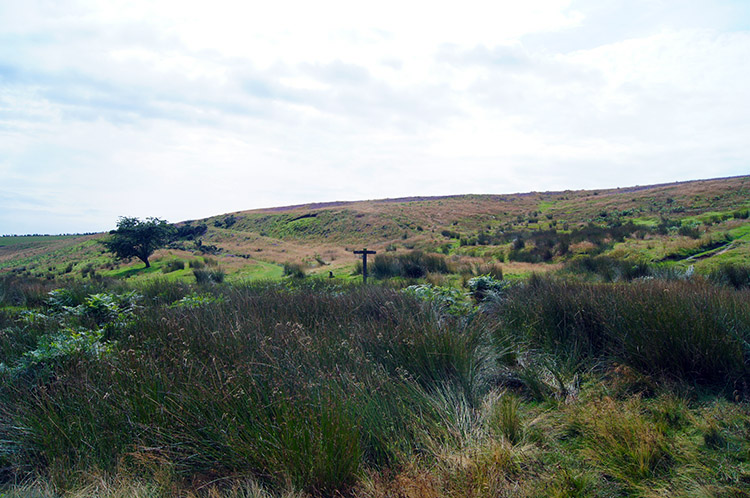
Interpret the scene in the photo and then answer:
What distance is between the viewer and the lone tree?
3100cm

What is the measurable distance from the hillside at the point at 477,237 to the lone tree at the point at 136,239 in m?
1.14

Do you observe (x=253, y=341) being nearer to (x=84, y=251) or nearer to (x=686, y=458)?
(x=686, y=458)

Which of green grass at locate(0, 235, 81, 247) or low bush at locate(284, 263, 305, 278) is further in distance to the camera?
green grass at locate(0, 235, 81, 247)

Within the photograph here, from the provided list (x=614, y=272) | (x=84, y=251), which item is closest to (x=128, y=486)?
(x=614, y=272)

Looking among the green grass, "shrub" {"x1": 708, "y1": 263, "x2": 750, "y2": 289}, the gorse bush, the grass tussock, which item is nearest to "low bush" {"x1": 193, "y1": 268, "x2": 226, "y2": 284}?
the gorse bush

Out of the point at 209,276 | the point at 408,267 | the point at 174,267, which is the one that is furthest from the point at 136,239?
the point at 408,267

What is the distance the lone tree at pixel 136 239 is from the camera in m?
31.0

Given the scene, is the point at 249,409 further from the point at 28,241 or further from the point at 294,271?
the point at 28,241

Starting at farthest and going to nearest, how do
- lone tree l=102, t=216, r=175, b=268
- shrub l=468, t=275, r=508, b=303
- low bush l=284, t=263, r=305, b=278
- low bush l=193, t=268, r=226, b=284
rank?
lone tree l=102, t=216, r=175, b=268 < low bush l=284, t=263, r=305, b=278 < low bush l=193, t=268, r=226, b=284 < shrub l=468, t=275, r=508, b=303

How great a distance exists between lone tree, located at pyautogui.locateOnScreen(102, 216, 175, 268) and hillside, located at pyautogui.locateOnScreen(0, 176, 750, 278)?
114 cm

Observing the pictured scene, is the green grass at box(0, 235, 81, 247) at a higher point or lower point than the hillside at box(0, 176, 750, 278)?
higher

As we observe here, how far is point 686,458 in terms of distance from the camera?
3191mm

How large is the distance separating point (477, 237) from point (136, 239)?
2673cm

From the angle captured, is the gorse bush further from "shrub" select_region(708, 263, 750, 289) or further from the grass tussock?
the grass tussock
